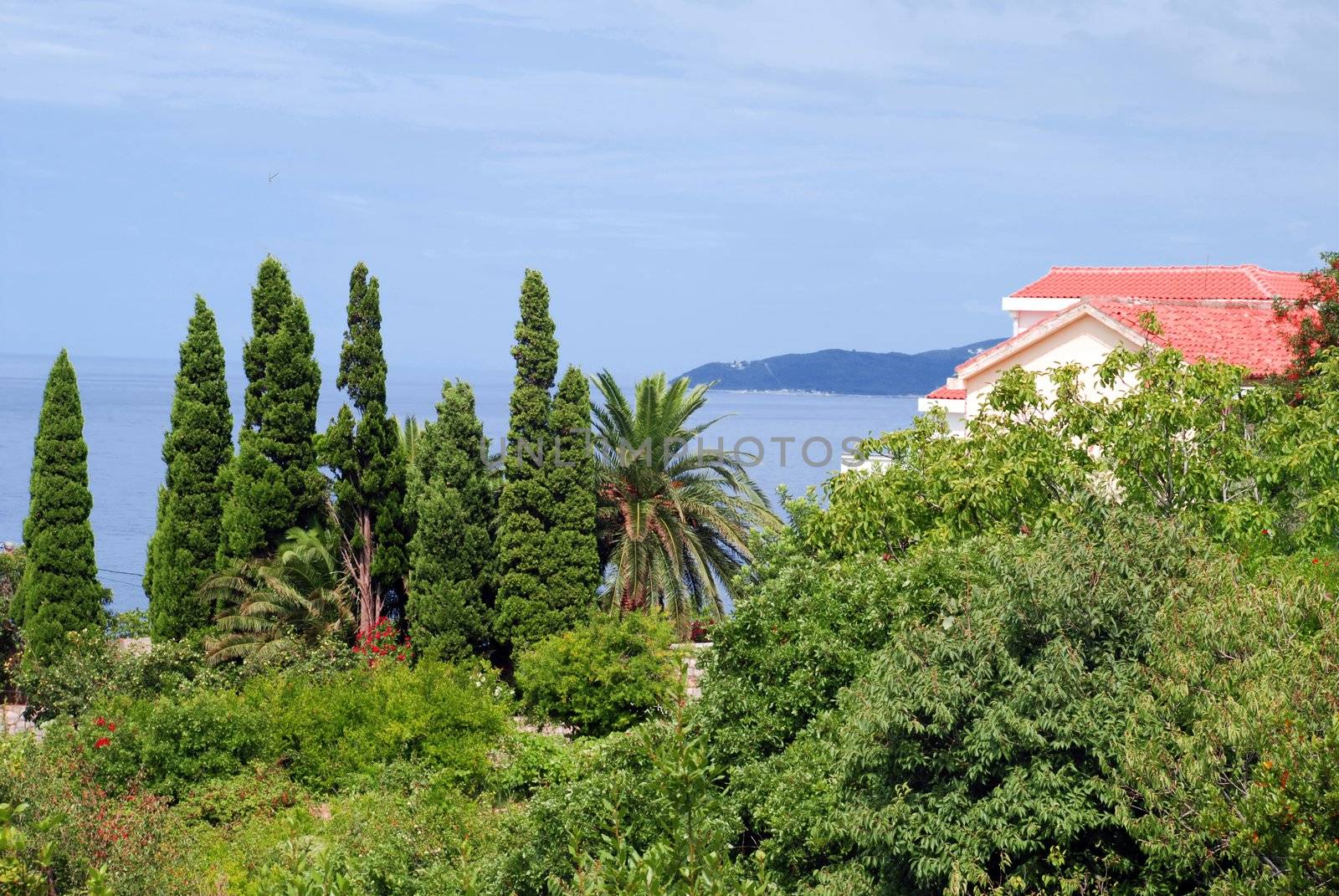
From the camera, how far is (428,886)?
513 inches

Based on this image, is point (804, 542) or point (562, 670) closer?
point (804, 542)

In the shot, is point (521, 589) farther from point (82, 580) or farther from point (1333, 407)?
point (1333, 407)

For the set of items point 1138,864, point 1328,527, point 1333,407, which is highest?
point 1333,407

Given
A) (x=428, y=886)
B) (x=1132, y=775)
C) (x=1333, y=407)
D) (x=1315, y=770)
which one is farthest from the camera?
(x=1333, y=407)

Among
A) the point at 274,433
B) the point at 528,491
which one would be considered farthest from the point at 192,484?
the point at 528,491

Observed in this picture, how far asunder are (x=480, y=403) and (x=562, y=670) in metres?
172

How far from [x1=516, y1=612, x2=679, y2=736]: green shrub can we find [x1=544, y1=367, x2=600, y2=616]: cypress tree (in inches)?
152

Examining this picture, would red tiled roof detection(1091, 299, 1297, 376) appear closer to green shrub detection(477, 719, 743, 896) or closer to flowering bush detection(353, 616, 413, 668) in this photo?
green shrub detection(477, 719, 743, 896)

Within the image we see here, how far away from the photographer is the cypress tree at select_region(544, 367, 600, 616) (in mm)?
25375

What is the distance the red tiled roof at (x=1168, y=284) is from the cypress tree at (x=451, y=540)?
1196 cm

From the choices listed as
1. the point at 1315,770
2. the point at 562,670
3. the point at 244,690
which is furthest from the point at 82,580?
the point at 1315,770

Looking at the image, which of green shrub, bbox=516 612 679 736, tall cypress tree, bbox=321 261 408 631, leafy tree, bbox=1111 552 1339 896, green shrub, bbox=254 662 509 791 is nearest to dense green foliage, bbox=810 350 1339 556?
leafy tree, bbox=1111 552 1339 896

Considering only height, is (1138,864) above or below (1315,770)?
below

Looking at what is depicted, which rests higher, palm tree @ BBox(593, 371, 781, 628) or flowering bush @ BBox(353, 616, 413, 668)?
palm tree @ BBox(593, 371, 781, 628)
